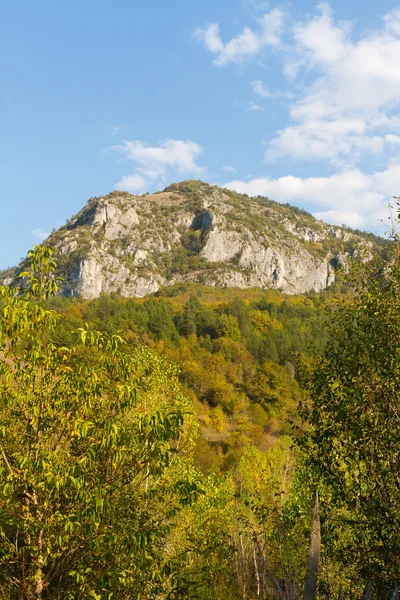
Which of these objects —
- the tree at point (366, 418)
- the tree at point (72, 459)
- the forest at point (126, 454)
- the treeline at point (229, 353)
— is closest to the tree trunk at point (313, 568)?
the forest at point (126, 454)

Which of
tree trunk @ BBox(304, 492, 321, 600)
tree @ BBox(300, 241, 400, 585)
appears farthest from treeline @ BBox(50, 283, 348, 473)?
tree trunk @ BBox(304, 492, 321, 600)

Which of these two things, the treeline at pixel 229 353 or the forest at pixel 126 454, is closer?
the forest at pixel 126 454

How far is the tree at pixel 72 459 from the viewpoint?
642 centimetres

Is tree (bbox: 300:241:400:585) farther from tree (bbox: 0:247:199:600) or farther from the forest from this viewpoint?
tree (bbox: 0:247:199:600)

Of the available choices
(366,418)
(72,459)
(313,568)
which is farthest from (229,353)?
(72,459)

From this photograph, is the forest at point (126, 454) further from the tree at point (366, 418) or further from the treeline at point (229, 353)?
the treeline at point (229, 353)

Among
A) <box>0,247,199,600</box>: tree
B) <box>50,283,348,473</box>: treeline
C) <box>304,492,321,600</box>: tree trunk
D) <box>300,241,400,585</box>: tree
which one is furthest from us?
<box>50,283,348,473</box>: treeline

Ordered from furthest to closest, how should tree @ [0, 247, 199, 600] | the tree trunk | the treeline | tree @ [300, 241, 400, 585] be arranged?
the treeline < tree @ [300, 241, 400, 585] < the tree trunk < tree @ [0, 247, 199, 600]

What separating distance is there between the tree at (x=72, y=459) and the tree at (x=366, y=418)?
13.5ft

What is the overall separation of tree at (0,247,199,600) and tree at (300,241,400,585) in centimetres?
411

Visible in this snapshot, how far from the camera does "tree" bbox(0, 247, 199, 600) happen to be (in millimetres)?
6422

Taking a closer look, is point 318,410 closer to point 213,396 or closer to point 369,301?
point 369,301

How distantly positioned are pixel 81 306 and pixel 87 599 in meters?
119

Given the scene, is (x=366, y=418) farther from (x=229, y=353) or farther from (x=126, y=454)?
(x=229, y=353)
